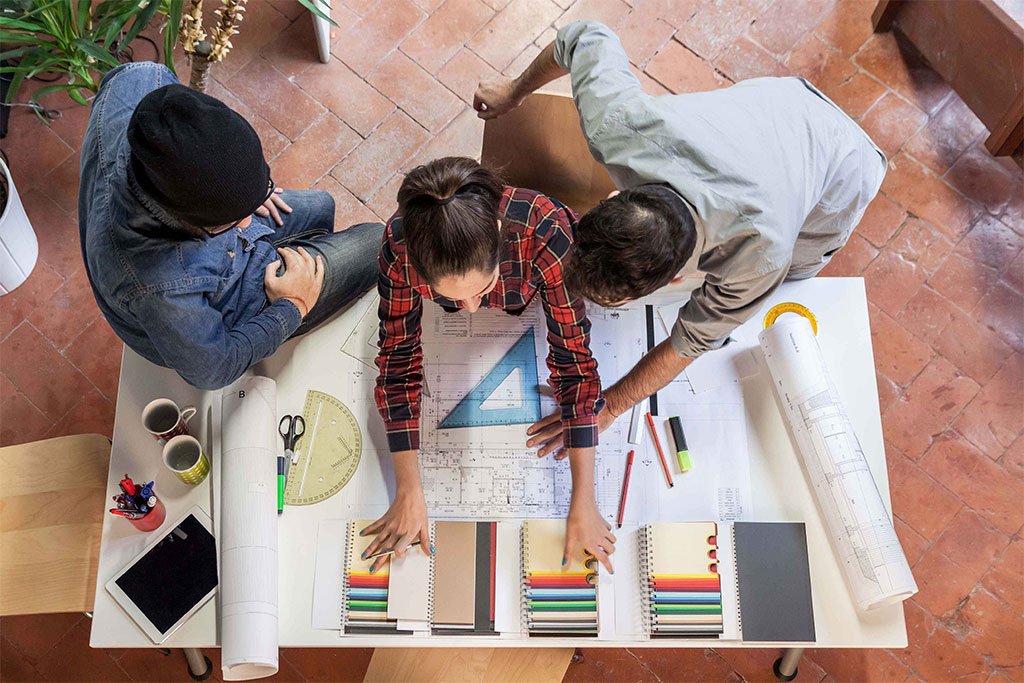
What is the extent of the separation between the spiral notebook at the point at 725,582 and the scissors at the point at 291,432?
2.59ft

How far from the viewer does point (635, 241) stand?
4.60 ft

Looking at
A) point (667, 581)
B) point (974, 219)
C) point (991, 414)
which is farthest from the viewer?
point (974, 219)

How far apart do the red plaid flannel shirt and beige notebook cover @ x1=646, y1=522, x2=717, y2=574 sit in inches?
9.8

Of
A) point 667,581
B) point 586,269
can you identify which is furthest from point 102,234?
point 667,581

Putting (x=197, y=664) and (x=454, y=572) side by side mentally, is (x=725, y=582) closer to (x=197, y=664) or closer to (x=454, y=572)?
(x=454, y=572)

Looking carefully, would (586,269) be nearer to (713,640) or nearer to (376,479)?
(376,479)

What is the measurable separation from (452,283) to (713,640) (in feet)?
3.11

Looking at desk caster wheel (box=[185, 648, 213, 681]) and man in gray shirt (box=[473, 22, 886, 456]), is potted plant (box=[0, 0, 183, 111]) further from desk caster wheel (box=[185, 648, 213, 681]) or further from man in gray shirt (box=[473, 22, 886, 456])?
desk caster wheel (box=[185, 648, 213, 681])

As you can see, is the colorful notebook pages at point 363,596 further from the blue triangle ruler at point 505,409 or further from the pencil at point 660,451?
the pencil at point 660,451

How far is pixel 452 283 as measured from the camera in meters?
1.48

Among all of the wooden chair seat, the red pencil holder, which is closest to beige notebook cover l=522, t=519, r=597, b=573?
the red pencil holder

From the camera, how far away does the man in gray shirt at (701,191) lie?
1.44m

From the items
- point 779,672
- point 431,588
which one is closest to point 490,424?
point 431,588

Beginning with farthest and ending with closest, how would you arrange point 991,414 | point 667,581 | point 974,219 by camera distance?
point 974,219
point 991,414
point 667,581
